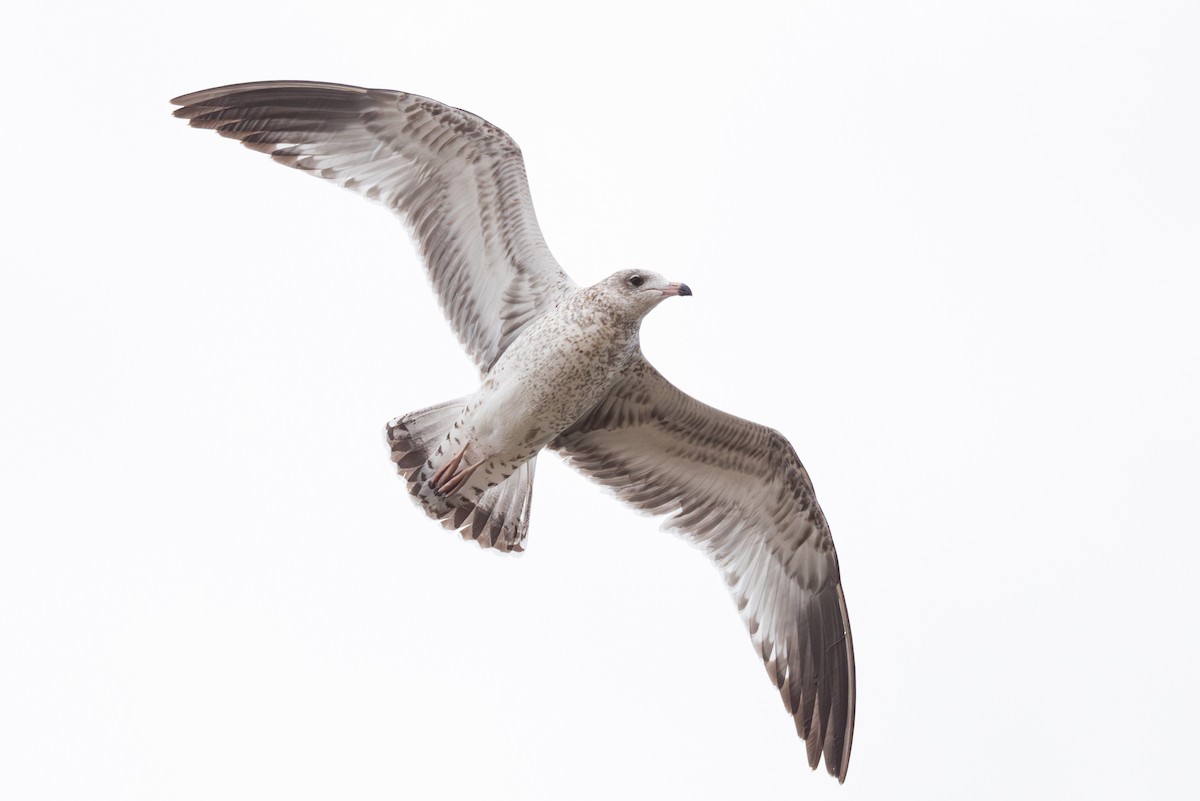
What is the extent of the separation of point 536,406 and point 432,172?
1.55 meters

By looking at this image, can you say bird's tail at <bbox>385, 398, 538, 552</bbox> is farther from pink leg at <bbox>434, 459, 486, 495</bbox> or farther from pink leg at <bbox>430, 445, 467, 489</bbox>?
pink leg at <bbox>434, 459, 486, 495</bbox>

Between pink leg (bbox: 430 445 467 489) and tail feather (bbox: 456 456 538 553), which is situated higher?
pink leg (bbox: 430 445 467 489)

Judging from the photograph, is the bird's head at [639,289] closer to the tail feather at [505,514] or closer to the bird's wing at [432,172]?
the bird's wing at [432,172]

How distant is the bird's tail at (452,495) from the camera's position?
10.1 meters

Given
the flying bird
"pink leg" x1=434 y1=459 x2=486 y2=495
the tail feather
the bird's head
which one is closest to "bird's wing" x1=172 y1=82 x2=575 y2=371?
the flying bird

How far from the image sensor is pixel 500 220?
9.70 meters

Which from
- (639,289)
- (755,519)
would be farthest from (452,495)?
(755,519)

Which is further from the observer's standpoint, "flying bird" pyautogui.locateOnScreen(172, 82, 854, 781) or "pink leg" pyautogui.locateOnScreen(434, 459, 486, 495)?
"pink leg" pyautogui.locateOnScreen(434, 459, 486, 495)

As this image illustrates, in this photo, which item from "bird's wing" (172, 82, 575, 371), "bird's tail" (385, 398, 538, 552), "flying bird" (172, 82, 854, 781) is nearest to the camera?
"flying bird" (172, 82, 854, 781)

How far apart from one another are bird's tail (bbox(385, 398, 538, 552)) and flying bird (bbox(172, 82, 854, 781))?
1cm

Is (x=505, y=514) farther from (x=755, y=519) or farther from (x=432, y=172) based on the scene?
(x=432, y=172)

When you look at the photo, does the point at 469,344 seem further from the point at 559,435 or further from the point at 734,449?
the point at 734,449

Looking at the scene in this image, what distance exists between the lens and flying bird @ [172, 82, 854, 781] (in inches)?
373

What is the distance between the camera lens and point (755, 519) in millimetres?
10516
